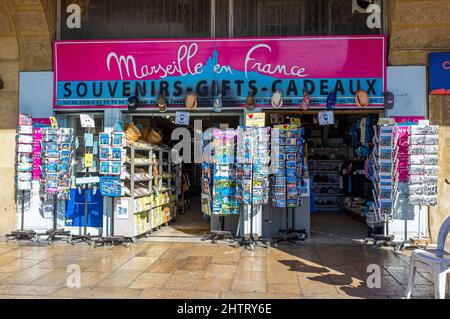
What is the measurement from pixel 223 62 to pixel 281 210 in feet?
10.0

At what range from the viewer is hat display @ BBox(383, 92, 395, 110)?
26.8 feet

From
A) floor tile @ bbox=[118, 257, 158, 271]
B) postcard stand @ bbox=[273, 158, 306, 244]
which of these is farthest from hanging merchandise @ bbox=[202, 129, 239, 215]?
floor tile @ bbox=[118, 257, 158, 271]

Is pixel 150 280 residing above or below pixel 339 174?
below

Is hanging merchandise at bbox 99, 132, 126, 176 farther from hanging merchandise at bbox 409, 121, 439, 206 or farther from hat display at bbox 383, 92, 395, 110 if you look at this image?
hanging merchandise at bbox 409, 121, 439, 206

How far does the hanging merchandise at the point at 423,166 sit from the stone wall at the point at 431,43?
0.62 metres

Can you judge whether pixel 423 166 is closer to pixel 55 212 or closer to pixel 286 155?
pixel 286 155

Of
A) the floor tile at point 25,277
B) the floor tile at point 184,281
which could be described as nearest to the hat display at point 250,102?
the floor tile at point 184,281

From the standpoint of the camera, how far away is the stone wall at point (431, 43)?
8.05 metres

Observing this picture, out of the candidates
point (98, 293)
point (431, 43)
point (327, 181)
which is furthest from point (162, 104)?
point (327, 181)

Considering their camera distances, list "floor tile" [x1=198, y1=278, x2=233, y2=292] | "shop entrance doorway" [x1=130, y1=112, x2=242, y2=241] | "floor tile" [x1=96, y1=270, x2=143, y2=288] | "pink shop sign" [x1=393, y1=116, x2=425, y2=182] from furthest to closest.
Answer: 1. "shop entrance doorway" [x1=130, y1=112, x2=242, y2=241]
2. "pink shop sign" [x1=393, y1=116, x2=425, y2=182]
3. "floor tile" [x1=96, y1=270, x2=143, y2=288]
4. "floor tile" [x1=198, y1=278, x2=233, y2=292]

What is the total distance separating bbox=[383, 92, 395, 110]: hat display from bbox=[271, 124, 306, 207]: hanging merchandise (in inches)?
65.3

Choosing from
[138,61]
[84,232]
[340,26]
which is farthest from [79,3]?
[340,26]

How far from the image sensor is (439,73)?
8070 millimetres

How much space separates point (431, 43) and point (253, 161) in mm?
3927
